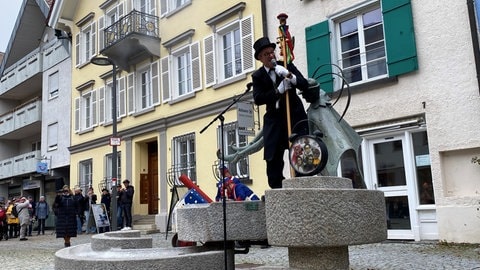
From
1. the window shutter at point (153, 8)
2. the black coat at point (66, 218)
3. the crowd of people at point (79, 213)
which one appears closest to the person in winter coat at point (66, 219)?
the black coat at point (66, 218)

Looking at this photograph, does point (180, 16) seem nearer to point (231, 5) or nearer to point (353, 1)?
point (231, 5)

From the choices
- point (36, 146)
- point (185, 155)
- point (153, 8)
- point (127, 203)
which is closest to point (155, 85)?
point (153, 8)

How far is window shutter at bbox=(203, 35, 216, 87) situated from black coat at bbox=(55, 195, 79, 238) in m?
5.69

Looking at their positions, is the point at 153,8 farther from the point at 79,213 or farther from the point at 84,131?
the point at 79,213

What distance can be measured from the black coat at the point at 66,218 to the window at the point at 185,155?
172 inches

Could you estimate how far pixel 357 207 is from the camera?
420cm

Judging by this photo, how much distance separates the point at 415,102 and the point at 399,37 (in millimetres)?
1490

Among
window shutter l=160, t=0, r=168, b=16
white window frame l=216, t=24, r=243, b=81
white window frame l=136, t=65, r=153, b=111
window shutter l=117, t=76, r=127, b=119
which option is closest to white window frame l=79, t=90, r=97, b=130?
window shutter l=117, t=76, r=127, b=119

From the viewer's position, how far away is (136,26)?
61.1ft

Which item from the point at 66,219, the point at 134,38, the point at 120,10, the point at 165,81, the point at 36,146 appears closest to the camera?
the point at 66,219

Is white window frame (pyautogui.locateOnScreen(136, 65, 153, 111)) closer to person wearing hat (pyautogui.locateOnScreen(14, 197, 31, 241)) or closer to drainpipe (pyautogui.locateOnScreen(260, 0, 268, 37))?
person wearing hat (pyautogui.locateOnScreen(14, 197, 31, 241))

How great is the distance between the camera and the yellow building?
15.5 metres

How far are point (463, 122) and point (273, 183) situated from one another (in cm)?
645

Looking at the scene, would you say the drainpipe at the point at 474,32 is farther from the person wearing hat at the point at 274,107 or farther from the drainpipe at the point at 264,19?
the person wearing hat at the point at 274,107
